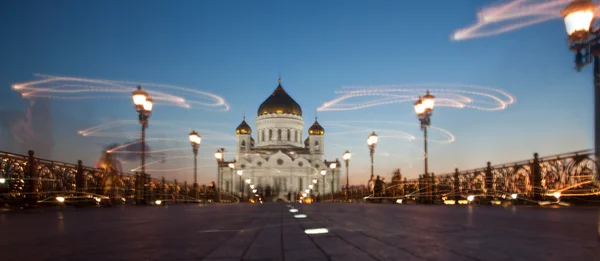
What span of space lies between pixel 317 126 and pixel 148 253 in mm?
128918

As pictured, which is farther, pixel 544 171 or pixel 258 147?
pixel 258 147

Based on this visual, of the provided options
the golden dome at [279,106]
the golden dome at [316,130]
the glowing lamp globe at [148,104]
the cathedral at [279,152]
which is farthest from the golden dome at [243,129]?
the glowing lamp globe at [148,104]

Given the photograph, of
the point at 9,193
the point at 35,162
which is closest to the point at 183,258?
the point at 9,193

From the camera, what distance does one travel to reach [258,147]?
12712 centimetres

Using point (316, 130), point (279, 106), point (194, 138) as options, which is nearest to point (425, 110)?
point (194, 138)

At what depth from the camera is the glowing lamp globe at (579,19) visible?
611cm

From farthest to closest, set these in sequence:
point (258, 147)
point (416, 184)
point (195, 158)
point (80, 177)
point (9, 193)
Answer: point (258, 147) < point (195, 158) < point (416, 184) < point (80, 177) < point (9, 193)

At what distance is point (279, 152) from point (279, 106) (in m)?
11.2

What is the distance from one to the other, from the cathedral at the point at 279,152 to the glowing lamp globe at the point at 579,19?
375 ft

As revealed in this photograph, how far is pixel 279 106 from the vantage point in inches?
4739

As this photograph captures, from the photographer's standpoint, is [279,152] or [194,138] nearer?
[194,138]

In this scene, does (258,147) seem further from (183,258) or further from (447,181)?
(183,258)

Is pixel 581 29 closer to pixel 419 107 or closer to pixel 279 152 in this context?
pixel 419 107

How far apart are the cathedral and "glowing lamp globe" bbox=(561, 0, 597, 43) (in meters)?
114
